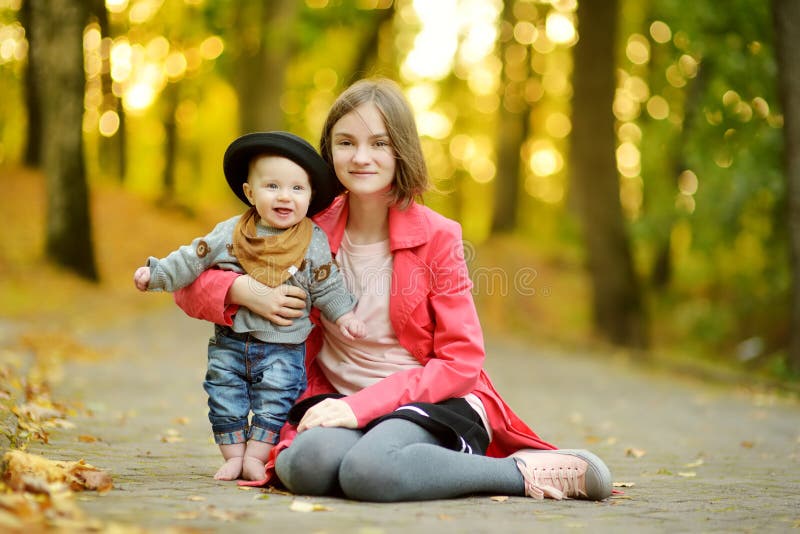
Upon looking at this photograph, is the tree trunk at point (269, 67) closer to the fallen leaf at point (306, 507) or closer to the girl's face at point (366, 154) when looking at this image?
the girl's face at point (366, 154)

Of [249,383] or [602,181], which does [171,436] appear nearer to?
[249,383]

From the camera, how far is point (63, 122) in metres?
15.6

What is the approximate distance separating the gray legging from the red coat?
16 centimetres

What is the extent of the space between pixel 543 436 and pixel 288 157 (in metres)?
3.31

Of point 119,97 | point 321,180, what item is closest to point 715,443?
point 321,180

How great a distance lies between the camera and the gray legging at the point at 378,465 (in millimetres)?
3447

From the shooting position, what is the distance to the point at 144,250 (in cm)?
2023

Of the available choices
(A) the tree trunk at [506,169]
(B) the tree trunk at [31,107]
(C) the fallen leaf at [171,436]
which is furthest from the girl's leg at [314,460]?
(A) the tree trunk at [506,169]

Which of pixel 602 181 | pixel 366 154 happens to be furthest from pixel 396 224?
pixel 602 181

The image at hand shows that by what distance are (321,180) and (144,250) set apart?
17.2m

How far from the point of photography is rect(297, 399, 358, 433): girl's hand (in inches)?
142

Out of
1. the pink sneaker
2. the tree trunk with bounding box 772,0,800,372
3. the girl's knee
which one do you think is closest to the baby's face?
the girl's knee

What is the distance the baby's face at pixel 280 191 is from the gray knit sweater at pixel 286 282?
0.10 meters

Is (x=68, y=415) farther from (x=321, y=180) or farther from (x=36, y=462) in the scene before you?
(x=321, y=180)
